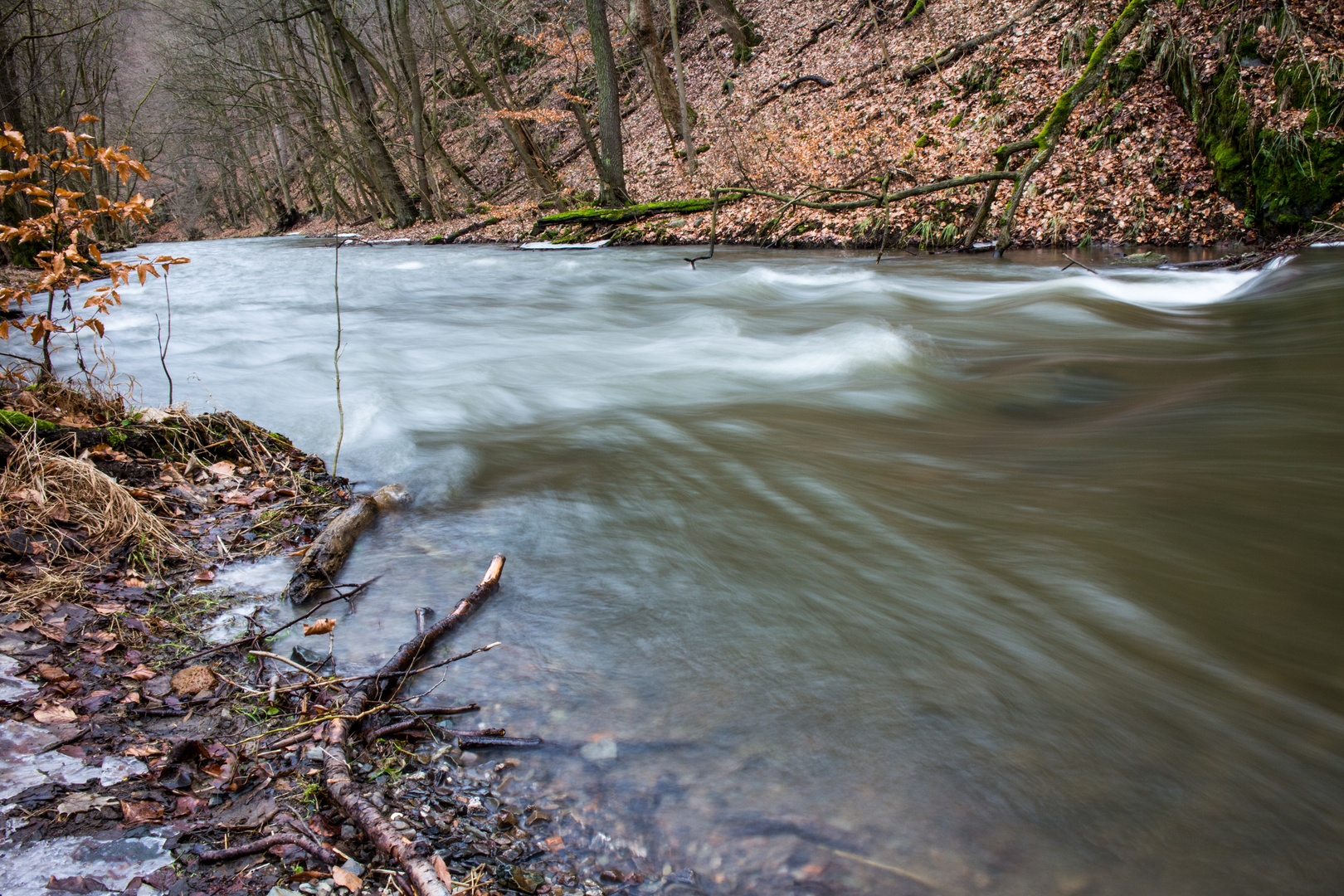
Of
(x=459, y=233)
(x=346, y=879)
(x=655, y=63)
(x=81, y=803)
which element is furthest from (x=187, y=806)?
(x=459, y=233)

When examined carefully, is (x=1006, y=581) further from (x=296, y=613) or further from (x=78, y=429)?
(x=78, y=429)

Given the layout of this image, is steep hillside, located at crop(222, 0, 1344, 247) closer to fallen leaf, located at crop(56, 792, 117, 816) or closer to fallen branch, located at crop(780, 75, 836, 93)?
fallen branch, located at crop(780, 75, 836, 93)

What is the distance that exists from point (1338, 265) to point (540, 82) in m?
25.3

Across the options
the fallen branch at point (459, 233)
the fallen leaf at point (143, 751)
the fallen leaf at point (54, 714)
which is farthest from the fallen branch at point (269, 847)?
the fallen branch at point (459, 233)

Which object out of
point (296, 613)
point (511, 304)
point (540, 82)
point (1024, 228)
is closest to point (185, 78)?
point (540, 82)

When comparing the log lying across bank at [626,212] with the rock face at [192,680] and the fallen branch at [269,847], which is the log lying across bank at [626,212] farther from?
the fallen branch at [269,847]

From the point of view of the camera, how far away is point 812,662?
2686 mm

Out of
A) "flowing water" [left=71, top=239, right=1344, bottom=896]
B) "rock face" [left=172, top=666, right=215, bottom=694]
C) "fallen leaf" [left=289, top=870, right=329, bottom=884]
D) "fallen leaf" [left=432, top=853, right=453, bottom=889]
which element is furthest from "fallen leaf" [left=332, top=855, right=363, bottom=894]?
"rock face" [left=172, top=666, right=215, bottom=694]

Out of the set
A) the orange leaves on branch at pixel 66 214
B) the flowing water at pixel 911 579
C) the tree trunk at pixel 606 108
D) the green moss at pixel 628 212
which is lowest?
the flowing water at pixel 911 579

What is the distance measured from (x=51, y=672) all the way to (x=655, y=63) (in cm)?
1879

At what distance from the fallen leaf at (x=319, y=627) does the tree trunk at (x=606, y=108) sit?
A: 15509 mm

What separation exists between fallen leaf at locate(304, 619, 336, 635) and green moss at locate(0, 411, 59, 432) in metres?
1.82

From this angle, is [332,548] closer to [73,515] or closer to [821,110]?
[73,515]

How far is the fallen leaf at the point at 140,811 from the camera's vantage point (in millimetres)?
1775
